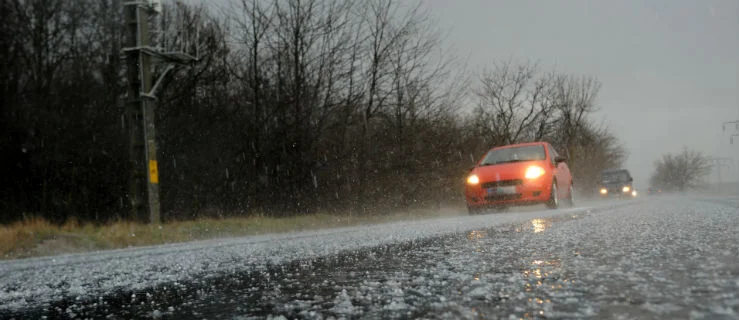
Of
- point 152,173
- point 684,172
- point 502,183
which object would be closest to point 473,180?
point 502,183

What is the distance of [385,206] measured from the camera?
1761 cm

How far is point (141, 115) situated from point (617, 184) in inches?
1148

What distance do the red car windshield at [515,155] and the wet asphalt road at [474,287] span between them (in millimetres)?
9074

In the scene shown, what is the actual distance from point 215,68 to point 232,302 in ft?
61.5

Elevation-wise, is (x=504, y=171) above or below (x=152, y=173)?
below

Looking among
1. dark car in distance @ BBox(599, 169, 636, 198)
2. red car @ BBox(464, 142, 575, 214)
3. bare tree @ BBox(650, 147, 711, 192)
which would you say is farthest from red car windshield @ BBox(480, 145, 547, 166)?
bare tree @ BBox(650, 147, 711, 192)

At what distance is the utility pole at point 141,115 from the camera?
11453 millimetres

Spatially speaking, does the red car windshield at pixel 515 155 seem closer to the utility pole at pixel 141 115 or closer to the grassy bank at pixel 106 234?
the grassy bank at pixel 106 234

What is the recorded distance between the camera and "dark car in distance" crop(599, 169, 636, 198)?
33.7 metres

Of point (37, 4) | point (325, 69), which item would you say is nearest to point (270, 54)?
point (325, 69)

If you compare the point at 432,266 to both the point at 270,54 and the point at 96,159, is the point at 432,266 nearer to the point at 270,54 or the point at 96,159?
the point at 270,54

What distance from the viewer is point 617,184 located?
33.8 m

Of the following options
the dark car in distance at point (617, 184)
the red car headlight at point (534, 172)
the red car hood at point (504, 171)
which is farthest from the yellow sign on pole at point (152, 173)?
the dark car in distance at point (617, 184)

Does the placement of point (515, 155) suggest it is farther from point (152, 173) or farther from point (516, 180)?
point (152, 173)
